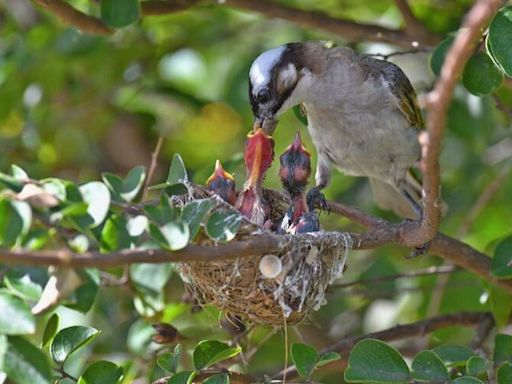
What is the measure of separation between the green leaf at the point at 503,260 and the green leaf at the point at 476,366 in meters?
0.54

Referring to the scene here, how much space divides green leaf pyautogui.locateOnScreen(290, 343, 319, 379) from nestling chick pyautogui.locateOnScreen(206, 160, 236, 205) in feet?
2.35

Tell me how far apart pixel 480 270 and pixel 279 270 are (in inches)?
34.2

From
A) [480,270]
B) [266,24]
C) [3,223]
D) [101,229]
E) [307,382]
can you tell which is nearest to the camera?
[3,223]

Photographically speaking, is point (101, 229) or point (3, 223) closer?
point (3, 223)

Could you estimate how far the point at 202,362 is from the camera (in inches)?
105

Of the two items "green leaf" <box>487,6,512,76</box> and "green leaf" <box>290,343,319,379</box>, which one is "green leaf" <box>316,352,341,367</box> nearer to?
"green leaf" <box>290,343,319,379</box>

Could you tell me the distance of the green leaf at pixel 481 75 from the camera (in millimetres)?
3006

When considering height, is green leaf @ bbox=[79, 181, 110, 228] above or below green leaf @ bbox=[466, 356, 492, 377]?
above

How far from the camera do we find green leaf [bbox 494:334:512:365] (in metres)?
2.89

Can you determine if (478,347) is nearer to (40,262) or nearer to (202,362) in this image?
(202,362)

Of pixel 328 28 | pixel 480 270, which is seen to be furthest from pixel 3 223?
pixel 328 28

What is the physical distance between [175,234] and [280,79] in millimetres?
1656

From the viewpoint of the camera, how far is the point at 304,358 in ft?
8.54

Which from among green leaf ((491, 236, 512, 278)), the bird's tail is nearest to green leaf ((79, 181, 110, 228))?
green leaf ((491, 236, 512, 278))
